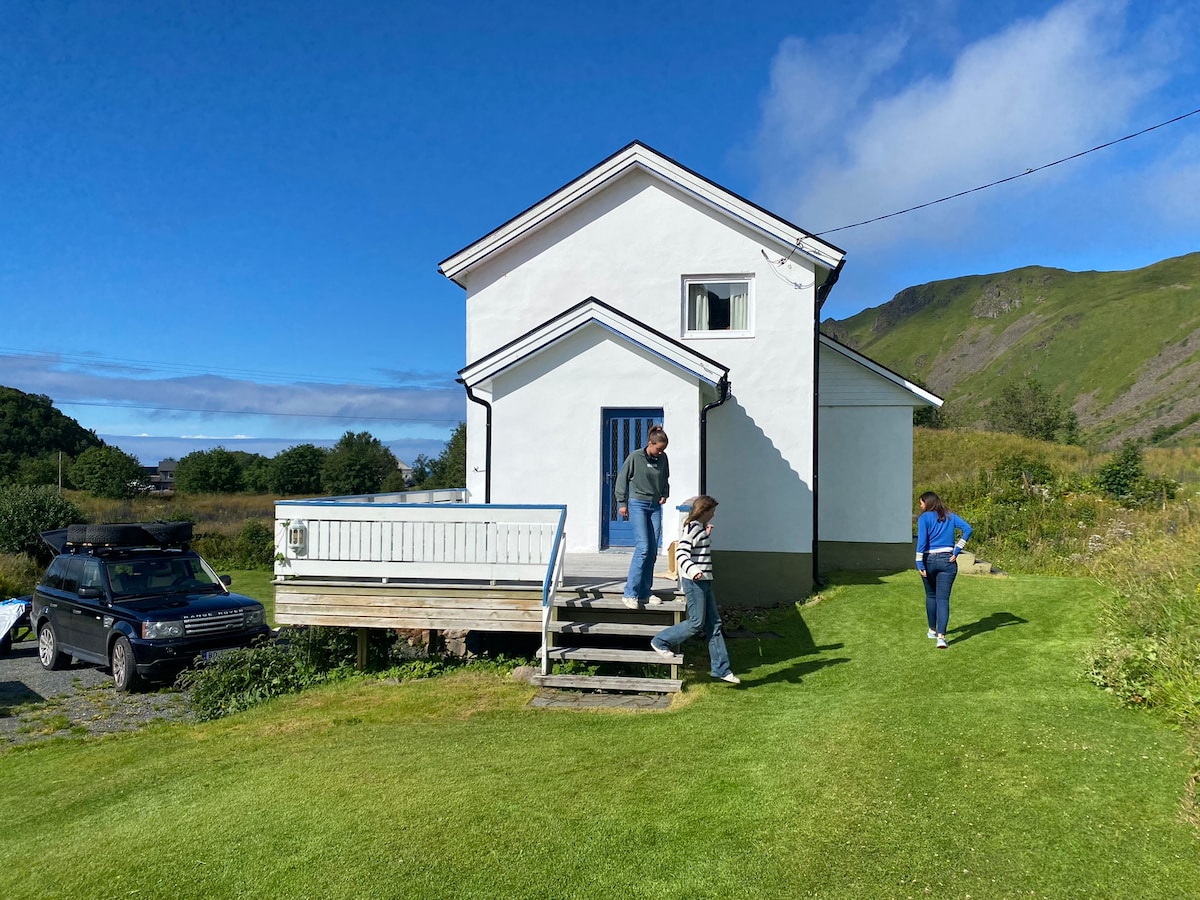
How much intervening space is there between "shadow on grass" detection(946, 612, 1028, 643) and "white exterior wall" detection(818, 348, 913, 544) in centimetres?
461

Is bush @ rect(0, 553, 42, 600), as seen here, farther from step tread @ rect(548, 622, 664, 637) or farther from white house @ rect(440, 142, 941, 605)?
step tread @ rect(548, 622, 664, 637)

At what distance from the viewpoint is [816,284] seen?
1391 centimetres

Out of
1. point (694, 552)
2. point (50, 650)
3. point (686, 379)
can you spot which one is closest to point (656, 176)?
point (686, 379)

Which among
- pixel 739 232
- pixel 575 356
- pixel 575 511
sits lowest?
pixel 575 511

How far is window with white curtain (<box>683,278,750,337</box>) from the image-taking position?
550 inches

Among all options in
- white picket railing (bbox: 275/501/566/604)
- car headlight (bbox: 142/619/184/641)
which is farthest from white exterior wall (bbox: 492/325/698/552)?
car headlight (bbox: 142/619/184/641)

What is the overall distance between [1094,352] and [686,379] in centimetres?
15459

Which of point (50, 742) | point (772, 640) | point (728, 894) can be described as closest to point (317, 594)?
point (50, 742)

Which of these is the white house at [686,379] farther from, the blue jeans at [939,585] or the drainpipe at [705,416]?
the blue jeans at [939,585]

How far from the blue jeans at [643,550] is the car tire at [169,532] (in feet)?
27.8

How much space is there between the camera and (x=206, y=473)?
217ft

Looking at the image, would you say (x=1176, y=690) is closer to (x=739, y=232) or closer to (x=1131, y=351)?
(x=739, y=232)

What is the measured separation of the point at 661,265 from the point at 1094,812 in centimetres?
1095

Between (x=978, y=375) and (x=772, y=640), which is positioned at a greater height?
(x=978, y=375)
